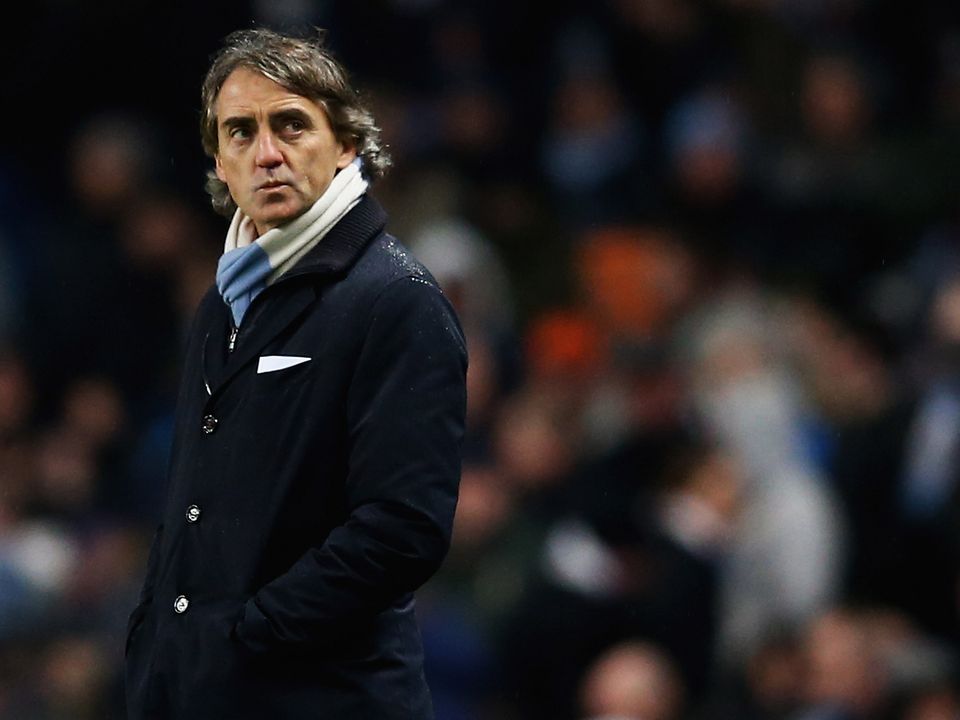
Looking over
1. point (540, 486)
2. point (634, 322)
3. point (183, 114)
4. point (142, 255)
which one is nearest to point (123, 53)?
point (183, 114)

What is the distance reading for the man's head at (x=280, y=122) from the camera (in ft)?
8.95

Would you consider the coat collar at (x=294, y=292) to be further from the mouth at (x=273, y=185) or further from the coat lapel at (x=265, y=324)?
the mouth at (x=273, y=185)

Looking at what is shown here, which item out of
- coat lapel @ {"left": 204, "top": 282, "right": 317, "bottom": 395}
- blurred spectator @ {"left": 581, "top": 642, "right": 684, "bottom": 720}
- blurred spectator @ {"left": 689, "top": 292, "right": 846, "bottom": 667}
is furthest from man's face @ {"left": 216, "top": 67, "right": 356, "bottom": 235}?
blurred spectator @ {"left": 689, "top": 292, "right": 846, "bottom": 667}

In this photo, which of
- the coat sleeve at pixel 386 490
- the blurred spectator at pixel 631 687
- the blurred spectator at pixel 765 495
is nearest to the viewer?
the coat sleeve at pixel 386 490

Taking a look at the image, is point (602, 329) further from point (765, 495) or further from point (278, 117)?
point (278, 117)

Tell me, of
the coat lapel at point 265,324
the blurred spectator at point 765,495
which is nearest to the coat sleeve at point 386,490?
the coat lapel at point 265,324

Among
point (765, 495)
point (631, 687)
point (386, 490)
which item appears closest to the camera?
point (386, 490)

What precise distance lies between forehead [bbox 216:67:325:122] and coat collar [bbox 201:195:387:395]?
168 millimetres

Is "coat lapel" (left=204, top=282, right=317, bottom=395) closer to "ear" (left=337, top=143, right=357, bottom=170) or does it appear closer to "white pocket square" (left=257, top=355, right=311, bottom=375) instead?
"white pocket square" (left=257, top=355, right=311, bottom=375)

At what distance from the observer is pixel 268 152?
2713 mm

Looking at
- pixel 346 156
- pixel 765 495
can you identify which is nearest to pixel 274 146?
pixel 346 156

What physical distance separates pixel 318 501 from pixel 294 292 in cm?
30

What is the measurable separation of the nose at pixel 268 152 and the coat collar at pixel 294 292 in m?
0.13

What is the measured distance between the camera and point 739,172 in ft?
25.0
